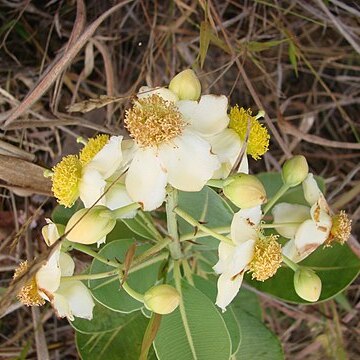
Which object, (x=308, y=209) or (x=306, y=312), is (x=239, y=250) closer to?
(x=308, y=209)

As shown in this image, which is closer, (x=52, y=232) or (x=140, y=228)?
(x=52, y=232)

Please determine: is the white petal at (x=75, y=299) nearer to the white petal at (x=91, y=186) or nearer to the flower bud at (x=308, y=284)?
the white petal at (x=91, y=186)

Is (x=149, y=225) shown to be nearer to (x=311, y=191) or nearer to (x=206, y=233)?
(x=206, y=233)

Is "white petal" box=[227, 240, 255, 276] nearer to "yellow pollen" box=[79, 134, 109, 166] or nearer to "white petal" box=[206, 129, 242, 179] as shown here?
"white petal" box=[206, 129, 242, 179]

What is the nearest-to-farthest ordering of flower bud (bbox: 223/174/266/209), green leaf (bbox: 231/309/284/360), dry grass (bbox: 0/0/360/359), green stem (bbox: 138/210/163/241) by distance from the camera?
flower bud (bbox: 223/174/266/209)
green stem (bbox: 138/210/163/241)
green leaf (bbox: 231/309/284/360)
dry grass (bbox: 0/0/360/359)

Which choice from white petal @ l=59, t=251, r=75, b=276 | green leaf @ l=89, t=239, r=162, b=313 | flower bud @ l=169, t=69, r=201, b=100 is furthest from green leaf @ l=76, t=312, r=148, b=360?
flower bud @ l=169, t=69, r=201, b=100

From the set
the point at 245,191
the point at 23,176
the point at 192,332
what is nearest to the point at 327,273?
the point at 192,332

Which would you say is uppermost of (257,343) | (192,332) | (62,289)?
(62,289)
